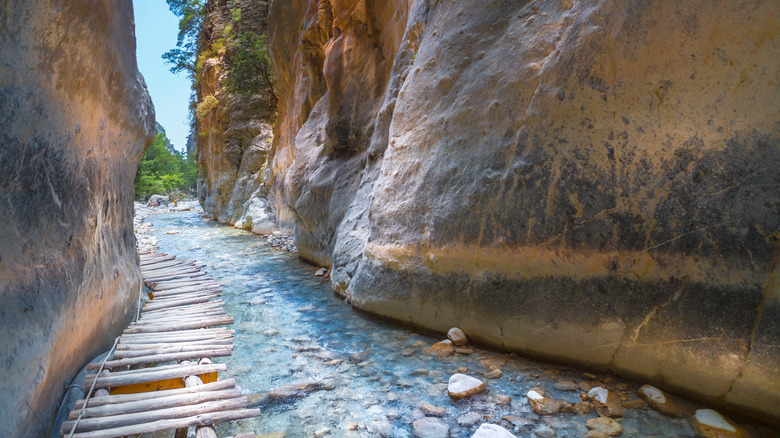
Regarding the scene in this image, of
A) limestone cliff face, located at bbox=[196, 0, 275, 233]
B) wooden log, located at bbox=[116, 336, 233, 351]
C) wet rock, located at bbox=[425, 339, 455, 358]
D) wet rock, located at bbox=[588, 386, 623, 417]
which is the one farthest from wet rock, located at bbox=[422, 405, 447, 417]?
limestone cliff face, located at bbox=[196, 0, 275, 233]

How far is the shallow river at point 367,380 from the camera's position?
2.62 metres

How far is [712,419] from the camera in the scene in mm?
2365

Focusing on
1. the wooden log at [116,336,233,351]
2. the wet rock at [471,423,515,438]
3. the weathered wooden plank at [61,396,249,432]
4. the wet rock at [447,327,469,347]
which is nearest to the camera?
the weathered wooden plank at [61,396,249,432]

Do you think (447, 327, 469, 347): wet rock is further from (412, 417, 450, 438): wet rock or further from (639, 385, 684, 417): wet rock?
(639, 385, 684, 417): wet rock

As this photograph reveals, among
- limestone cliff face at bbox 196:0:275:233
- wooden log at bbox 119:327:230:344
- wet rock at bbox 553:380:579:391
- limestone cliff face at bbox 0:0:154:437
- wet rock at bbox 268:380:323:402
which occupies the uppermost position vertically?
limestone cliff face at bbox 196:0:275:233

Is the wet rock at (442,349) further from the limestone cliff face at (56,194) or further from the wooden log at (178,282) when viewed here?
the wooden log at (178,282)

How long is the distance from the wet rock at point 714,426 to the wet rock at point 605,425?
1.40 feet

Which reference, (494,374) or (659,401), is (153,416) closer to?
(494,374)

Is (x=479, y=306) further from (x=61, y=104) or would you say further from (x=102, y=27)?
(x=102, y=27)

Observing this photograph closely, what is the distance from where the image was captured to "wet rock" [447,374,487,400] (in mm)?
2932

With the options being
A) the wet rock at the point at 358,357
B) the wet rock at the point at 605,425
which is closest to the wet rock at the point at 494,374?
the wet rock at the point at 605,425

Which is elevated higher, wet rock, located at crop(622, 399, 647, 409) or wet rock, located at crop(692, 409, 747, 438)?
wet rock, located at crop(692, 409, 747, 438)

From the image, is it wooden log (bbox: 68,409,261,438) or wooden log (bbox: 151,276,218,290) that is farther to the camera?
wooden log (bbox: 151,276,218,290)

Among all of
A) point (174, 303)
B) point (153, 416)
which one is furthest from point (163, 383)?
point (174, 303)
